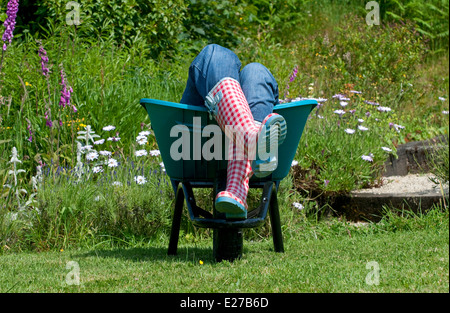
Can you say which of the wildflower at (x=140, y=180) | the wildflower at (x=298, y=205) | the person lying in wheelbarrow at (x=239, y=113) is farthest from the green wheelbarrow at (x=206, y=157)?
the wildflower at (x=298, y=205)

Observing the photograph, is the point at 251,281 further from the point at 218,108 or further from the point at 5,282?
the point at 5,282

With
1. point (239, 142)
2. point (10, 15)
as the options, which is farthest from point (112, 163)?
point (239, 142)

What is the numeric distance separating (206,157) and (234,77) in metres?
0.42

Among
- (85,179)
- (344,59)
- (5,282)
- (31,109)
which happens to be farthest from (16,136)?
(344,59)

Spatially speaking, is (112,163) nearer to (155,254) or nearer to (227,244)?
(155,254)

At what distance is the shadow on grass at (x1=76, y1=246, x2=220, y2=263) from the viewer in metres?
3.13

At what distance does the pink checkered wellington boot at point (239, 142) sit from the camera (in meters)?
2.63

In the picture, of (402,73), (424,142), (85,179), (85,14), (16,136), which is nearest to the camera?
(85,179)

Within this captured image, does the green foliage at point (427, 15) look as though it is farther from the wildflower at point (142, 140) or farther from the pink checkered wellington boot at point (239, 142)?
the pink checkered wellington boot at point (239, 142)

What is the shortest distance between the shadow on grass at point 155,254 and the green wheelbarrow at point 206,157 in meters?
0.18

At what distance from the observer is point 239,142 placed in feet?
8.89


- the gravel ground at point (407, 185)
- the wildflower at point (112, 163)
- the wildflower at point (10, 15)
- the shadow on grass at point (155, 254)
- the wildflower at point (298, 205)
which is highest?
the wildflower at point (10, 15)

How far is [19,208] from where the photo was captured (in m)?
3.84
